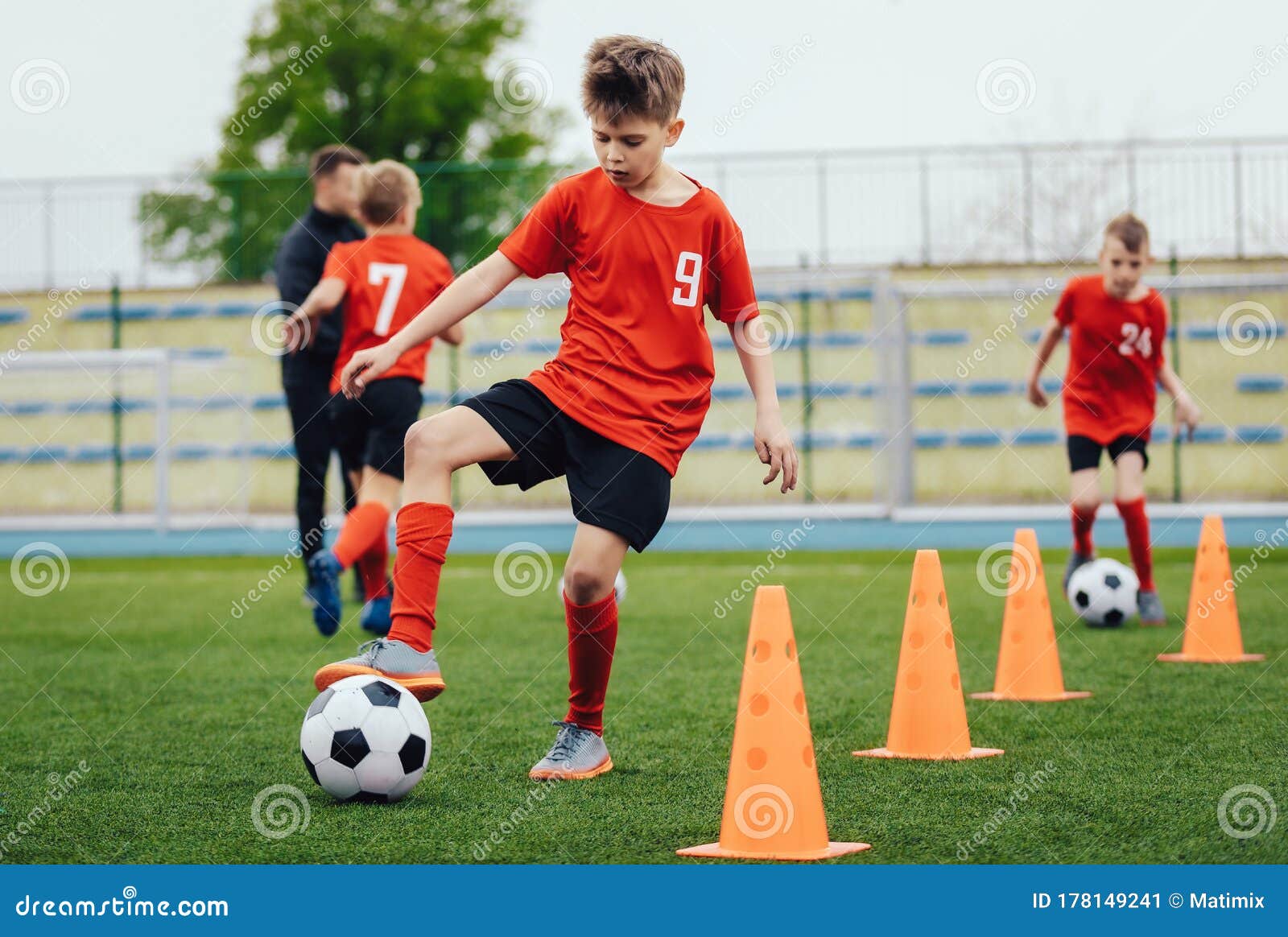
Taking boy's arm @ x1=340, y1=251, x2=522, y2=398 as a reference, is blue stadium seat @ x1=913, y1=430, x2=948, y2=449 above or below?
below

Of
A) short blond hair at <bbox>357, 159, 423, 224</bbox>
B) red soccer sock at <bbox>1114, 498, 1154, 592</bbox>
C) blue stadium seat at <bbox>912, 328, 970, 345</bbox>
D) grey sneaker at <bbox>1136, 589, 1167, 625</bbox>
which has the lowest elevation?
grey sneaker at <bbox>1136, 589, 1167, 625</bbox>

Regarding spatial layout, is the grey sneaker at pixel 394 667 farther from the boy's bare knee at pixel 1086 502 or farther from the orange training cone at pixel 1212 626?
the boy's bare knee at pixel 1086 502

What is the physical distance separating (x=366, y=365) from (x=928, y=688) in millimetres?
1757

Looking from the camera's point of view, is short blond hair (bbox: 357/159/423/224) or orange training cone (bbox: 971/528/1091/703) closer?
orange training cone (bbox: 971/528/1091/703)

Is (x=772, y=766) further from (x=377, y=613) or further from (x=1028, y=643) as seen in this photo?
(x=377, y=613)

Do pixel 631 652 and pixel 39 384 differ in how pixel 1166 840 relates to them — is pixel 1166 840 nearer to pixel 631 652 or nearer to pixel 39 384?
pixel 631 652

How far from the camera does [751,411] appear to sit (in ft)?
59.4

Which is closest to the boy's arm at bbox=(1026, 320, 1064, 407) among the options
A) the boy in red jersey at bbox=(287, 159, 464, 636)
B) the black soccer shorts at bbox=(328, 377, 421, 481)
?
the boy in red jersey at bbox=(287, 159, 464, 636)

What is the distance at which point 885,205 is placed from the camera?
1747cm

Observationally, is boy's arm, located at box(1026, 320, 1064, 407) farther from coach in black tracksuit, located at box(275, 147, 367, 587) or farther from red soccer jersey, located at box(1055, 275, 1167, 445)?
coach in black tracksuit, located at box(275, 147, 367, 587)

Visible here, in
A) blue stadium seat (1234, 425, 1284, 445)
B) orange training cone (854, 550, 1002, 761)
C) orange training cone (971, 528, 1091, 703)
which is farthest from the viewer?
blue stadium seat (1234, 425, 1284, 445)

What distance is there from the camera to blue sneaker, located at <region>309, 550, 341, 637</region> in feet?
20.9

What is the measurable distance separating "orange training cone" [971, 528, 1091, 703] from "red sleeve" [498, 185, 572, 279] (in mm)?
2100

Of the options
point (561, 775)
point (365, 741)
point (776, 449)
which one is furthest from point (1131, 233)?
point (365, 741)
